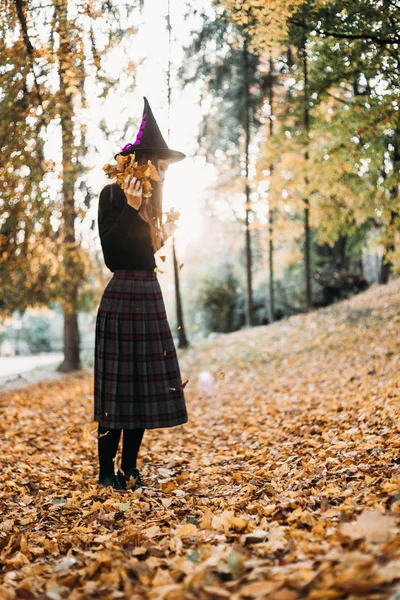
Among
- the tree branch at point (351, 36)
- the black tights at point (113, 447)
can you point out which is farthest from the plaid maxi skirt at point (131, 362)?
the tree branch at point (351, 36)

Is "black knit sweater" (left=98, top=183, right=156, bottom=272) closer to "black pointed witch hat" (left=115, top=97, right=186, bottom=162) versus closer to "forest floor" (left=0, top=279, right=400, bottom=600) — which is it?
"black pointed witch hat" (left=115, top=97, right=186, bottom=162)

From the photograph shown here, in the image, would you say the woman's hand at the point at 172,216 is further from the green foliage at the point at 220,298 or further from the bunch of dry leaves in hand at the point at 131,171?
the green foliage at the point at 220,298

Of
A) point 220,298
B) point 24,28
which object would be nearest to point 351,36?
point 24,28

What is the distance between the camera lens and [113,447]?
354 centimetres

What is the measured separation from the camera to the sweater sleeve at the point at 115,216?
132 inches

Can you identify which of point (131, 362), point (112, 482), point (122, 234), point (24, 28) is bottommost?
point (112, 482)

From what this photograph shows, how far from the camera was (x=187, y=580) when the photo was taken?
1.95 meters

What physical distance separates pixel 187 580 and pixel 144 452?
2935 mm

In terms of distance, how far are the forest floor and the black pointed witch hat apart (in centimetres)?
158

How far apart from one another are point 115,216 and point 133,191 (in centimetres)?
24

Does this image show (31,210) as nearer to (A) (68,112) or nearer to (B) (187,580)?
(A) (68,112)

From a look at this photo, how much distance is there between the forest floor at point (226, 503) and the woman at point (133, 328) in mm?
355

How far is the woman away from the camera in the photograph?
11.2ft

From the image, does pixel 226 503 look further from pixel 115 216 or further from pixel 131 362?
pixel 115 216
